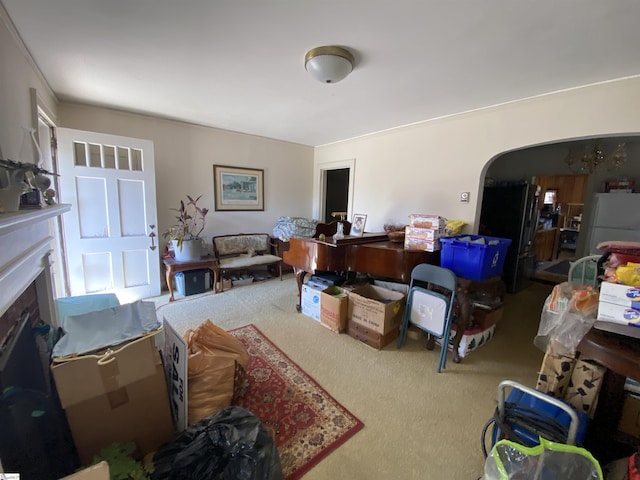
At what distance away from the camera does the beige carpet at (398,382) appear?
4.79 ft

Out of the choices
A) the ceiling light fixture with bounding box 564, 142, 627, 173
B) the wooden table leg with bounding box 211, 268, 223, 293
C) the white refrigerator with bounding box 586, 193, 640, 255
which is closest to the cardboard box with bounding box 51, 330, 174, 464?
the wooden table leg with bounding box 211, 268, 223, 293

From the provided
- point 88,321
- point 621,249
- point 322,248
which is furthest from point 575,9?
point 88,321

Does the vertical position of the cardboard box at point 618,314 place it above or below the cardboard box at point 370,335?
above

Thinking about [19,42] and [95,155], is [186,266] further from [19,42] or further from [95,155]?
[19,42]

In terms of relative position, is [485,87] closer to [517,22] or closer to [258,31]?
[517,22]

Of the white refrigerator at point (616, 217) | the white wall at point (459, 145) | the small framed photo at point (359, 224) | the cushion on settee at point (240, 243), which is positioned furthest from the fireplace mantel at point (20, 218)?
the white refrigerator at point (616, 217)

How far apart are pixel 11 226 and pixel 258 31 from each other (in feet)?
5.53

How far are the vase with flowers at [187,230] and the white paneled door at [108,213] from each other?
26cm

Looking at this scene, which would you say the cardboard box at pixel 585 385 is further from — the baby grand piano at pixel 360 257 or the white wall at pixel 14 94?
the white wall at pixel 14 94

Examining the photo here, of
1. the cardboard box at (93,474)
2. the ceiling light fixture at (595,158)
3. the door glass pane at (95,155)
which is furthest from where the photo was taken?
the ceiling light fixture at (595,158)

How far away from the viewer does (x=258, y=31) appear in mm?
1710

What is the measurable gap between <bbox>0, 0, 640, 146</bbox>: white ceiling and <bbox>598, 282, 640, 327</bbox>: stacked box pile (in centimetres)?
150

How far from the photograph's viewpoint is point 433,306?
2.30 meters

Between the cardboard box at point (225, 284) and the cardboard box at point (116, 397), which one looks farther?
the cardboard box at point (225, 284)
